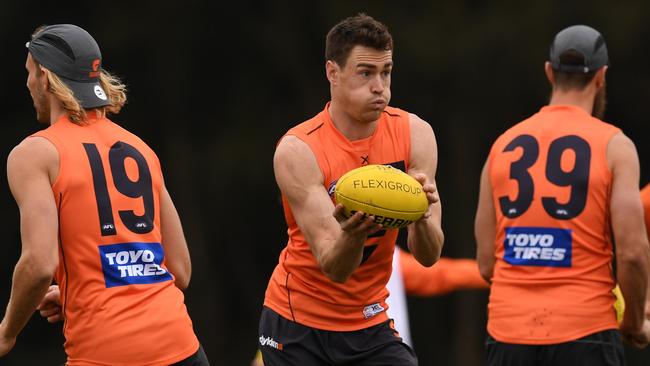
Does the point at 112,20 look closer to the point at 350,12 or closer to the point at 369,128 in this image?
the point at 350,12

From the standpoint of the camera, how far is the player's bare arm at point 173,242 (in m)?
5.60

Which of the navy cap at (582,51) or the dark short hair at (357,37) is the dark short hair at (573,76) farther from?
the dark short hair at (357,37)

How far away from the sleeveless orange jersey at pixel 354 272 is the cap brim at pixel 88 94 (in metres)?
0.90

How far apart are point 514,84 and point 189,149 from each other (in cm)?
459

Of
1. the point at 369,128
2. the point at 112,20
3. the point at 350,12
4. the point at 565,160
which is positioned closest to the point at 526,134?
the point at 565,160

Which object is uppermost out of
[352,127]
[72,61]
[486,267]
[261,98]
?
[72,61]

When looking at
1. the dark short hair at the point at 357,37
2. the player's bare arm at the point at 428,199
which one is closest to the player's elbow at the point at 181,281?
the player's bare arm at the point at 428,199

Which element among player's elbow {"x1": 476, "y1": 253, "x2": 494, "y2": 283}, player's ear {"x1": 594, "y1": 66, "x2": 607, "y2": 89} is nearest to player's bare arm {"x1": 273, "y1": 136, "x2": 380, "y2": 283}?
player's elbow {"x1": 476, "y1": 253, "x2": 494, "y2": 283}

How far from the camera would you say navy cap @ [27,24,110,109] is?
213 inches

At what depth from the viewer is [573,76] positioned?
634 centimetres

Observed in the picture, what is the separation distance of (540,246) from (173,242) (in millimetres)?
1769

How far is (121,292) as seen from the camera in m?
5.21

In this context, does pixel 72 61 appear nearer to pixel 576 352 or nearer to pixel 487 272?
pixel 487 272

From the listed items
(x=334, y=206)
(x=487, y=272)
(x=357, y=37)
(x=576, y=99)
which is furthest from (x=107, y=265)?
(x=576, y=99)
